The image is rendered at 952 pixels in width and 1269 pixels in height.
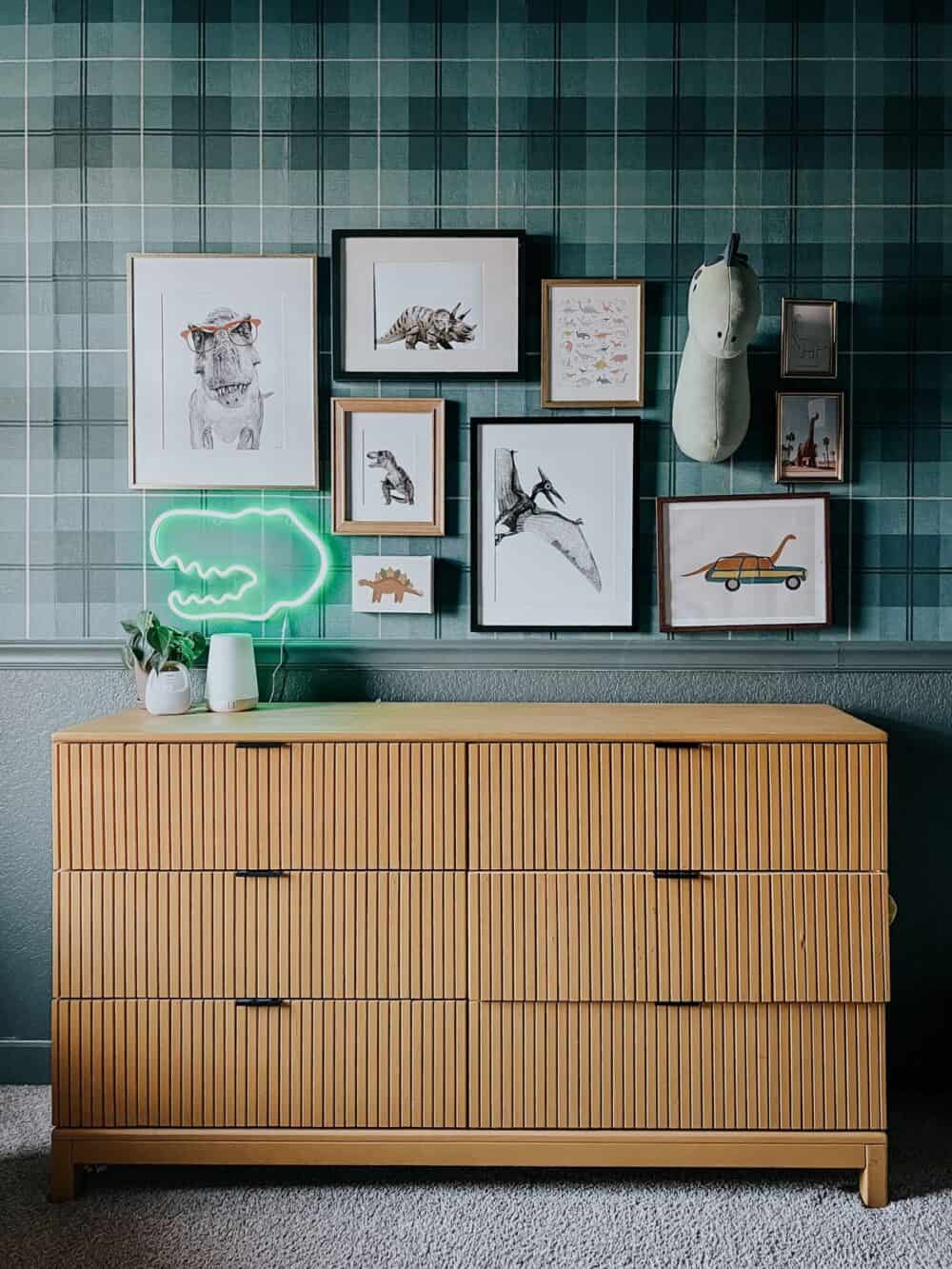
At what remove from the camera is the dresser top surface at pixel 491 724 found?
1.81m

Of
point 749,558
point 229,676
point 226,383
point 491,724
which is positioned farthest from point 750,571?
point 226,383

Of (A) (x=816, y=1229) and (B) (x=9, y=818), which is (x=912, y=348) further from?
(B) (x=9, y=818)

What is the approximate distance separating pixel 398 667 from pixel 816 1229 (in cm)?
147

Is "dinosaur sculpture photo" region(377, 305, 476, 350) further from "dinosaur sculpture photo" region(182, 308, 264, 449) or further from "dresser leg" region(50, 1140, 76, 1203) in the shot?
"dresser leg" region(50, 1140, 76, 1203)

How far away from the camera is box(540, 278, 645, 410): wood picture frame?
2.22 m

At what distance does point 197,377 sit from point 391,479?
1.79ft

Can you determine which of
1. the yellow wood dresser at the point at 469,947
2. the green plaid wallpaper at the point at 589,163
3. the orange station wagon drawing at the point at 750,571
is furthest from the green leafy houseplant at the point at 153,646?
the orange station wagon drawing at the point at 750,571

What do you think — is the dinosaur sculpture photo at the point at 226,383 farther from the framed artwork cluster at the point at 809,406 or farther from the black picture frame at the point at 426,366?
the framed artwork cluster at the point at 809,406

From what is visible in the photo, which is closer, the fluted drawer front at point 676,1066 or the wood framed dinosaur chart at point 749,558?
the fluted drawer front at point 676,1066

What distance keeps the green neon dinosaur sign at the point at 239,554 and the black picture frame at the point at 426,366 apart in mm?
407

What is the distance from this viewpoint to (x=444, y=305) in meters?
2.23

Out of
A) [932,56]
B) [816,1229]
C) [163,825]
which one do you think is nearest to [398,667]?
[163,825]

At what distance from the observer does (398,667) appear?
2270 mm

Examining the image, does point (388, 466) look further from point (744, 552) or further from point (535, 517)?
point (744, 552)
